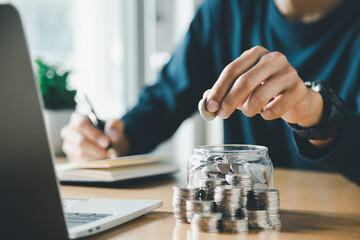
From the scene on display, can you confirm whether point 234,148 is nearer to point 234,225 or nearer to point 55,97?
point 234,225

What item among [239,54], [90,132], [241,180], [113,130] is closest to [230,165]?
[241,180]

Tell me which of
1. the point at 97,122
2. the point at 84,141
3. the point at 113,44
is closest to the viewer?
the point at 84,141

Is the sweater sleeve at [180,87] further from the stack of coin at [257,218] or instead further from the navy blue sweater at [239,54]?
the stack of coin at [257,218]

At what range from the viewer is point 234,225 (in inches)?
21.5

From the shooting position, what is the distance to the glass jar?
640mm

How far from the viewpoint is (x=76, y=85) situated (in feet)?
7.19

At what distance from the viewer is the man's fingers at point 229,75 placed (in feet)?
2.29

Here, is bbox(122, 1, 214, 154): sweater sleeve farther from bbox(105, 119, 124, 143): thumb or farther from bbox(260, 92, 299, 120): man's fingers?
bbox(260, 92, 299, 120): man's fingers

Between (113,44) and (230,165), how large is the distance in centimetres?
178

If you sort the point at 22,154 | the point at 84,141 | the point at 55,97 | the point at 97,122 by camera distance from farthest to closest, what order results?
the point at 55,97 < the point at 97,122 < the point at 84,141 < the point at 22,154

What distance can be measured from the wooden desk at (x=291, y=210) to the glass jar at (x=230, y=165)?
7 cm

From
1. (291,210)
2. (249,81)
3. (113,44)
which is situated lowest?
(291,210)

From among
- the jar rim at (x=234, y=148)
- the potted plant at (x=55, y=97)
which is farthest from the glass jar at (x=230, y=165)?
the potted plant at (x=55, y=97)

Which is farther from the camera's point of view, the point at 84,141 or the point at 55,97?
the point at 55,97
